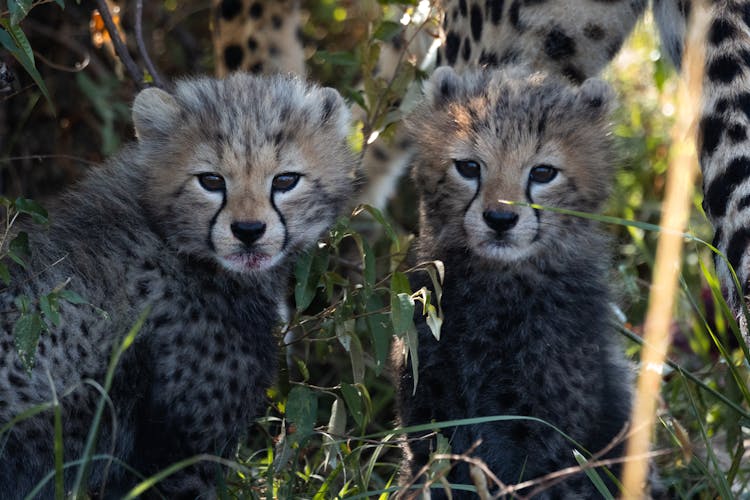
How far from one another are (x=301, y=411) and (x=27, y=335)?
67 centimetres

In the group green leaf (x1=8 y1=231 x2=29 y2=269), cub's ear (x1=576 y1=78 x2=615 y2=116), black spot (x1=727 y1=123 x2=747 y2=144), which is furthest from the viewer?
cub's ear (x1=576 y1=78 x2=615 y2=116)

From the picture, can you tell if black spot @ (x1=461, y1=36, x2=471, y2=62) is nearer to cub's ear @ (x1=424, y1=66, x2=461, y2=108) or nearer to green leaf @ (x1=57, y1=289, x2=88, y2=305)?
cub's ear @ (x1=424, y1=66, x2=461, y2=108)

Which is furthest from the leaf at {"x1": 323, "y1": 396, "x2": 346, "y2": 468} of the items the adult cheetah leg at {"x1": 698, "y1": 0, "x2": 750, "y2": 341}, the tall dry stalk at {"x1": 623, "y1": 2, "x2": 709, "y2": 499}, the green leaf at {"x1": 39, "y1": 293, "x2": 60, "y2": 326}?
the adult cheetah leg at {"x1": 698, "y1": 0, "x2": 750, "y2": 341}

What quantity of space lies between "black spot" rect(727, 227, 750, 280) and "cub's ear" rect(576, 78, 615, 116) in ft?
1.50

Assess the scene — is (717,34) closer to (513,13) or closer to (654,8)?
(654,8)

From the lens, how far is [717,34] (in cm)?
297

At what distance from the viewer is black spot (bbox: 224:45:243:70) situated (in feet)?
14.7

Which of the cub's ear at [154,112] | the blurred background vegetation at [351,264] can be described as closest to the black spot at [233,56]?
the blurred background vegetation at [351,264]

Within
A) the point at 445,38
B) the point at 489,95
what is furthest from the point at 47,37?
the point at 489,95

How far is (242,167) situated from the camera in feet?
8.54

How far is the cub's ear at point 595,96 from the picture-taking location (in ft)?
9.86

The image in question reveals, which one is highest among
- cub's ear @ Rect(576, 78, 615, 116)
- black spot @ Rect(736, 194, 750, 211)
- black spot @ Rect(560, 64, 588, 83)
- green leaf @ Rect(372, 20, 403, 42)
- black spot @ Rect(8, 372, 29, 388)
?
green leaf @ Rect(372, 20, 403, 42)

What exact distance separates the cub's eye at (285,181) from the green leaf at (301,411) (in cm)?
45

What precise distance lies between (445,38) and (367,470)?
1.40m
